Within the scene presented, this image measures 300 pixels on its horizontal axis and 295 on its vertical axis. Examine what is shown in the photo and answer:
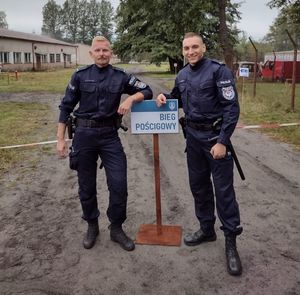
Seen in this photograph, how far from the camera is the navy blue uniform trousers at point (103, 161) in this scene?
4129mm

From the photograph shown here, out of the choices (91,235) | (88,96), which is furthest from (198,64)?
(91,235)

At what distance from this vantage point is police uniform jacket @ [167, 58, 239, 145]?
144 inches

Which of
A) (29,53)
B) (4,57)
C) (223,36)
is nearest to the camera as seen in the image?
(223,36)

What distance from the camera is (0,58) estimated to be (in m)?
45.5

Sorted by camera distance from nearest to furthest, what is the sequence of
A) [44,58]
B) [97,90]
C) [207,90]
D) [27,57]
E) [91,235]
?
[207,90] → [97,90] → [91,235] → [27,57] → [44,58]

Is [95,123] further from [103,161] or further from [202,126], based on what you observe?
[202,126]

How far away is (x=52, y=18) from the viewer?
5157 inches

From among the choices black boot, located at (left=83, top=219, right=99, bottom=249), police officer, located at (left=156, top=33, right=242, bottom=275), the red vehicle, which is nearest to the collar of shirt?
police officer, located at (left=156, top=33, right=242, bottom=275)


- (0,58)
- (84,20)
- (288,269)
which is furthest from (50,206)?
(84,20)

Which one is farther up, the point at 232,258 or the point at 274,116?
the point at 274,116

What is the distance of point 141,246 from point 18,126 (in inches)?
316

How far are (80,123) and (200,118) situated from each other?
116 cm

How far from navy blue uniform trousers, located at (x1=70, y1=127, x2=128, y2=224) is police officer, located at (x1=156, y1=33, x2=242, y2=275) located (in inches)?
25.8

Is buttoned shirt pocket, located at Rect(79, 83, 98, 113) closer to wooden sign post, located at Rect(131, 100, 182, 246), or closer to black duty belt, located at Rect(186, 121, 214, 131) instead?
wooden sign post, located at Rect(131, 100, 182, 246)
